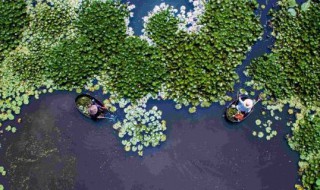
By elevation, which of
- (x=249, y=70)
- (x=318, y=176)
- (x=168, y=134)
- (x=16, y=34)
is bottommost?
(x=318, y=176)

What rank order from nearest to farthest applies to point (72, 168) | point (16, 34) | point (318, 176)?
point (318, 176) < point (72, 168) < point (16, 34)

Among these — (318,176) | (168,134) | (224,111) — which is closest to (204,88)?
(224,111)

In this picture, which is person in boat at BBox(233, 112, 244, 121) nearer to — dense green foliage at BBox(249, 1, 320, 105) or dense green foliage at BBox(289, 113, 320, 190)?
dense green foliage at BBox(249, 1, 320, 105)

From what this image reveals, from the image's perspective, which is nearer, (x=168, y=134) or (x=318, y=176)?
(x=318, y=176)

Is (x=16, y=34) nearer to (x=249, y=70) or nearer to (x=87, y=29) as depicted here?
(x=87, y=29)

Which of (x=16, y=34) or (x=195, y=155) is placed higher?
(x=16, y=34)

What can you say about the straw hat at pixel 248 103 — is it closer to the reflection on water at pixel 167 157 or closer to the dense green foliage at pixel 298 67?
the reflection on water at pixel 167 157

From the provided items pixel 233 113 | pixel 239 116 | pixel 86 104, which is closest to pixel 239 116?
pixel 239 116
